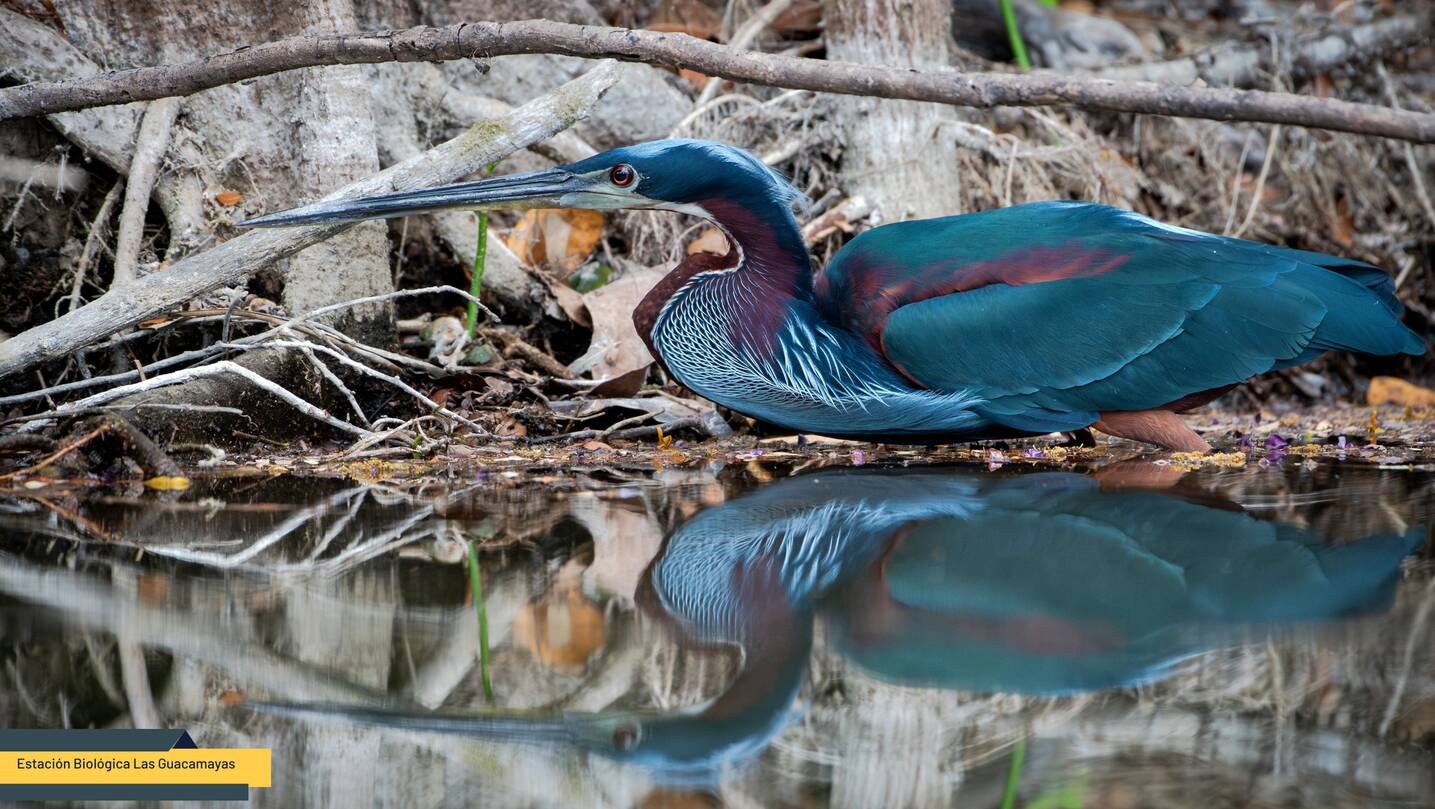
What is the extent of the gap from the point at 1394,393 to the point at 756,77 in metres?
4.49

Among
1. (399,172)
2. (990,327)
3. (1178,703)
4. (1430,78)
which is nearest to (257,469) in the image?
(399,172)

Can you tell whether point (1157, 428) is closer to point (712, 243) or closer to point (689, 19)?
point (712, 243)

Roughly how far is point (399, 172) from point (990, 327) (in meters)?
1.93

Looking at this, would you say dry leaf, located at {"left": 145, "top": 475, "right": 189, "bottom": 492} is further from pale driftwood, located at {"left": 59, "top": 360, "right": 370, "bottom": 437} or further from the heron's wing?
the heron's wing

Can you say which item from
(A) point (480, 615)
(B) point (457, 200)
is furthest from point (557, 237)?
(A) point (480, 615)

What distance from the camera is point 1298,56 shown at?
7.29 m

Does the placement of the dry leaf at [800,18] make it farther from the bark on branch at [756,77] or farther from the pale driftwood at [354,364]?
the bark on branch at [756,77]

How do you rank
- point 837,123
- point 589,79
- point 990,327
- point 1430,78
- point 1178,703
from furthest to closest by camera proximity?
point 1430,78 → point 837,123 → point 589,79 → point 990,327 → point 1178,703

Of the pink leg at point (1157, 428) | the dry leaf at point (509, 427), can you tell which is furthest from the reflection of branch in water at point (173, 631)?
the pink leg at point (1157, 428)

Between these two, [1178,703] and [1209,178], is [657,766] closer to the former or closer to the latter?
[1178,703]

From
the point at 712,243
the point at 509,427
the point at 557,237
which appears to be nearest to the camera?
the point at 509,427

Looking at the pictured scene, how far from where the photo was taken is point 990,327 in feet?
13.3

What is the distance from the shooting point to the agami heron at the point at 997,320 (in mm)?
4035

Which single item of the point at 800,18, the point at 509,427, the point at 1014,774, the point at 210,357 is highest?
the point at 800,18
